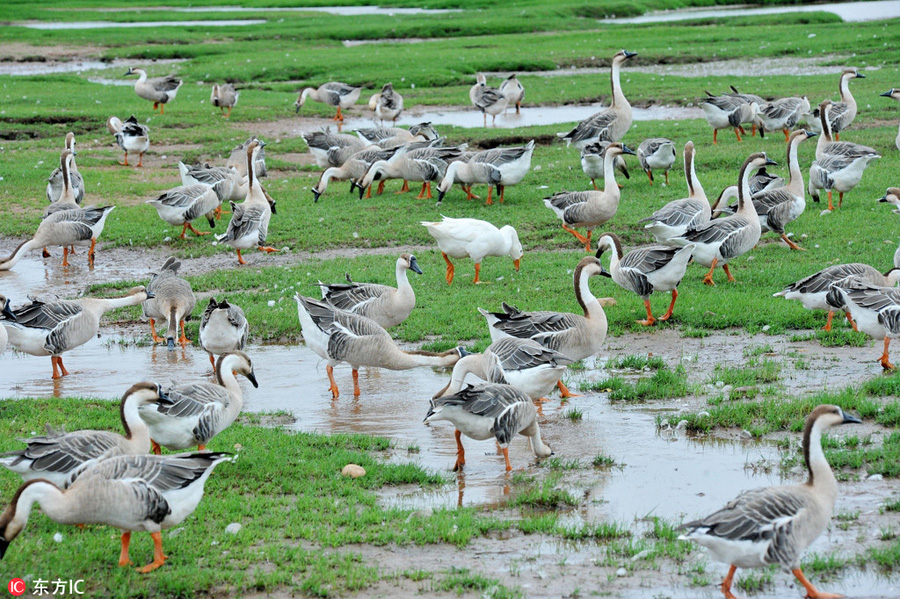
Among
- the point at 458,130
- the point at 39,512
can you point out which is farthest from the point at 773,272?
the point at 458,130

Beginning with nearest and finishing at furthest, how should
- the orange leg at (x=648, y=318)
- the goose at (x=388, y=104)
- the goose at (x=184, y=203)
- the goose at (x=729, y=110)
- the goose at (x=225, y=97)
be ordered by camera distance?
1. the orange leg at (x=648, y=318)
2. the goose at (x=184, y=203)
3. the goose at (x=729, y=110)
4. the goose at (x=388, y=104)
5. the goose at (x=225, y=97)

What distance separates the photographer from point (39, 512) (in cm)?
728

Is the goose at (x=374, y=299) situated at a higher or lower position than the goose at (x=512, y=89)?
lower

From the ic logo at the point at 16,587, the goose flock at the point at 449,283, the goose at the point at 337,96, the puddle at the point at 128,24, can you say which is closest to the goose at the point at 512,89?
the goose at the point at 337,96

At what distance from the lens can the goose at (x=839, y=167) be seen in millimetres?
15922

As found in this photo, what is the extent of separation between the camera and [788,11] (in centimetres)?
5128

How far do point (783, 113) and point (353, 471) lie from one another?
54.3 feet

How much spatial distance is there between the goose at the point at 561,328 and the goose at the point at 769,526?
4053mm

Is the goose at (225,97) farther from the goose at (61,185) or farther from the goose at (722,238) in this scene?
the goose at (722,238)

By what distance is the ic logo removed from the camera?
19.5 feet

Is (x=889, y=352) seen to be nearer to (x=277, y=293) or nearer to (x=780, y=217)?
(x=780, y=217)

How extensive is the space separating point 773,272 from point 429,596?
8923mm

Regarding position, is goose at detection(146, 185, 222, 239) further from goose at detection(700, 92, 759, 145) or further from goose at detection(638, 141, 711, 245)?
goose at detection(700, 92, 759, 145)

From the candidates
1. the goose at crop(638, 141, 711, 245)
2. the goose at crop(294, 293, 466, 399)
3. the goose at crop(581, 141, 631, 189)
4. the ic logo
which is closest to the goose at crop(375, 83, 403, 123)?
the goose at crop(581, 141, 631, 189)
